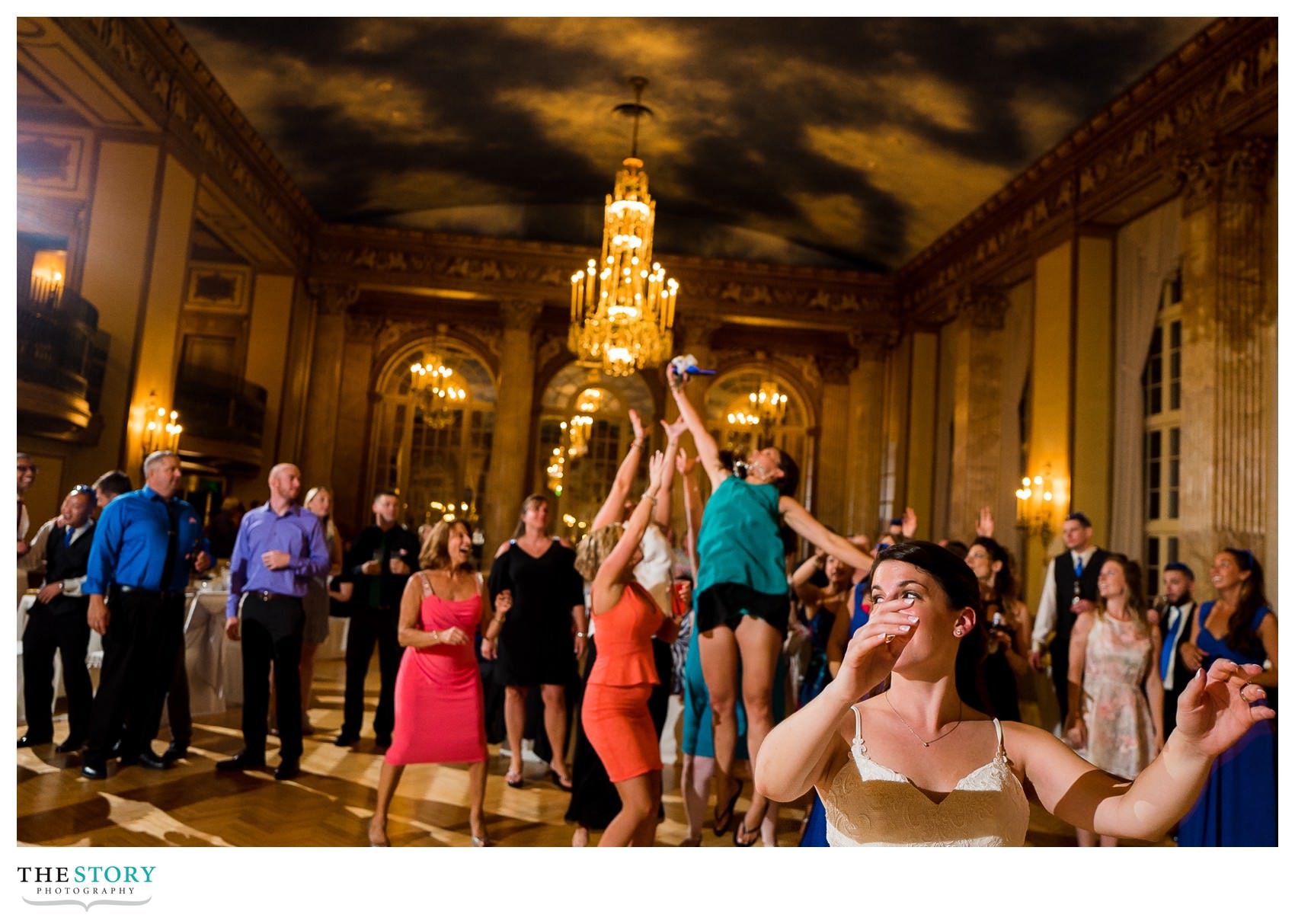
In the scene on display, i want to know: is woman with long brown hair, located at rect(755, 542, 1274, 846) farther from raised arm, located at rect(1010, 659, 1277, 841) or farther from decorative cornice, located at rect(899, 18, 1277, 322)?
decorative cornice, located at rect(899, 18, 1277, 322)

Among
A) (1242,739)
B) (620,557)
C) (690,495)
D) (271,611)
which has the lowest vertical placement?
(1242,739)

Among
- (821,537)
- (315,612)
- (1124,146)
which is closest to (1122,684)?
(821,537)

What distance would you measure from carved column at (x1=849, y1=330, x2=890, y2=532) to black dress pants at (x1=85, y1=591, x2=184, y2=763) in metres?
12.6

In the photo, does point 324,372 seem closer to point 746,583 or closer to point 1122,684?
point 746,583

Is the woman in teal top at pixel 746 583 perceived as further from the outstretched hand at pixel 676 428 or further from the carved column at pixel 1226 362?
the carved column at pixel 1226 362

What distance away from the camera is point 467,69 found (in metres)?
10.7

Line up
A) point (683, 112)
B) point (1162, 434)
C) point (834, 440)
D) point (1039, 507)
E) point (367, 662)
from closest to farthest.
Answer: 1. point (367, 662)
2. point (1162, 434)
3. point (1039, 507)
4. point (683, 112)
5. point (834, 440)

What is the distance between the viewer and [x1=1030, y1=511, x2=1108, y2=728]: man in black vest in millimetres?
5969

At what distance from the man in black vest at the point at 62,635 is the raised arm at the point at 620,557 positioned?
344 centimetres

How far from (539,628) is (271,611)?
1402 mm

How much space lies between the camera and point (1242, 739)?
11.5 ft
